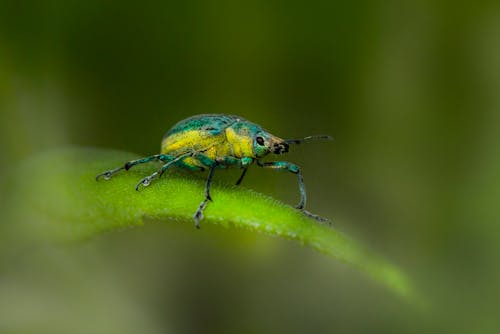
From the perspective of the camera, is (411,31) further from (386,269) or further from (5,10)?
(5,10)

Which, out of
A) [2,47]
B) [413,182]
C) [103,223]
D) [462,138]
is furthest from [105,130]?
[462,138]

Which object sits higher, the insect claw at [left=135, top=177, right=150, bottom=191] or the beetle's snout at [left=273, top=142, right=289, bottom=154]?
the insect claw at [left=135, top=177, right=150, bottom=191]

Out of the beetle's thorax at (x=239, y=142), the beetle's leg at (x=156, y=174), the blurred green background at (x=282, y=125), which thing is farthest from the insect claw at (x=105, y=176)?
the beetle's thorax at (x=239, y=142)

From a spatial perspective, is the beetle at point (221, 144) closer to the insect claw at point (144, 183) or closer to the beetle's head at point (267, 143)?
the beetle's head at point (267, 143)

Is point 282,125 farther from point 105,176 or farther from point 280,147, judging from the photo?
point 105,176

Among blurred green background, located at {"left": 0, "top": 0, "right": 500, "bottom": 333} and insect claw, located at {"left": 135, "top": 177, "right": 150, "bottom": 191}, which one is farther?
blurred green background, located at {"left": 0, "top": 0, "right": 500, "bottom": 333}

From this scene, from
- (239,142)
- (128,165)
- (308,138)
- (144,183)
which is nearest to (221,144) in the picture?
(239,142)

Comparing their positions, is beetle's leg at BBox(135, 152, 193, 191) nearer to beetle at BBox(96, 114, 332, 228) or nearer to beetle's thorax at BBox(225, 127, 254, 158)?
beetle at BBox(96, 114, 332, 228)

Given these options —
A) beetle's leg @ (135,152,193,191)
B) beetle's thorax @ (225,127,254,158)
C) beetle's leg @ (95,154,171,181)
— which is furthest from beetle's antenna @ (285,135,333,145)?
beetle's leg @ (95,154,171,181)
